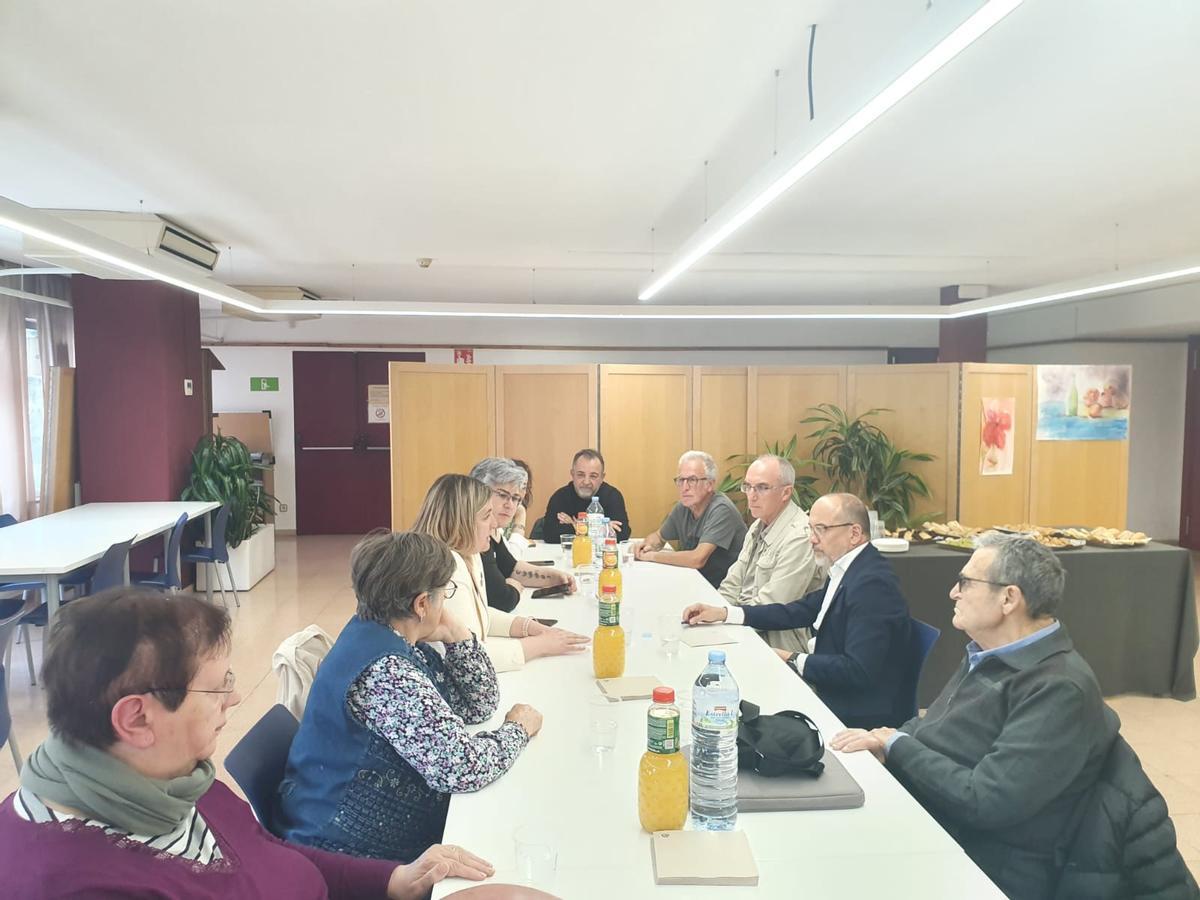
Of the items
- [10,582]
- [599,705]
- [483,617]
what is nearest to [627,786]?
[599,705]

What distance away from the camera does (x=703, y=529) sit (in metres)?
4.61

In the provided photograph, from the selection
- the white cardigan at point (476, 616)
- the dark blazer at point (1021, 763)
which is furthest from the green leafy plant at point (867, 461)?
the dark blazer at point (1021, 763)

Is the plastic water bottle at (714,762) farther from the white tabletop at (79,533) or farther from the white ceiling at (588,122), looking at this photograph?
the white tabletop at (79,533)

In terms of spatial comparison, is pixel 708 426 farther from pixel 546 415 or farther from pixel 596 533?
pixel 596 533

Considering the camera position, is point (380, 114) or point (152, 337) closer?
point (380, 114)

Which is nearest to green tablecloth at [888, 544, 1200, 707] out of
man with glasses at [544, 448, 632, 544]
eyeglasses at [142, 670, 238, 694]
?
man with glasses at [544, 448, 632, 544]

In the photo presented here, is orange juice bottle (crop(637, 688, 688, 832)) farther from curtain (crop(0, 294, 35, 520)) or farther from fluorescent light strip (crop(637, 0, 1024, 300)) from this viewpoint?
curtain (crop(0, 294, 35, 520))

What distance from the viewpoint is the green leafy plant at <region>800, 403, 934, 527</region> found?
6.38 meters

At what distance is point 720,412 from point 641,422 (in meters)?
0.70

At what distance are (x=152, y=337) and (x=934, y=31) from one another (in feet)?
21.3

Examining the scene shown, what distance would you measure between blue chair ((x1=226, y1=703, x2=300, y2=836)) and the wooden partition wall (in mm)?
4505

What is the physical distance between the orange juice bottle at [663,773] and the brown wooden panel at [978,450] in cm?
570

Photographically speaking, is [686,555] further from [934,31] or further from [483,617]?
[934,31]

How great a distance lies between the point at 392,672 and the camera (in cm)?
167
